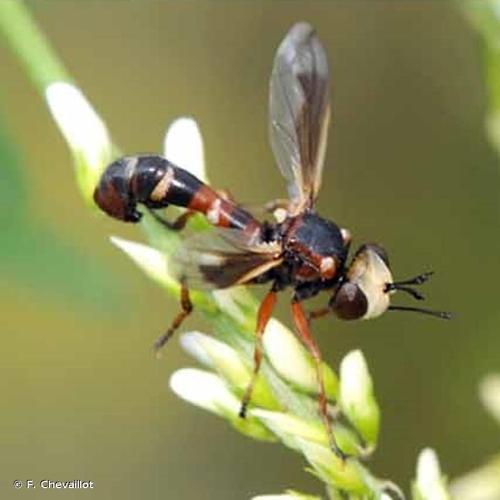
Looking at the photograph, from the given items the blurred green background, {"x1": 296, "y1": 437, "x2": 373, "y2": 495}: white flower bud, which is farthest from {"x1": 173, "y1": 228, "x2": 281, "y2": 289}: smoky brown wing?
the blurred green background

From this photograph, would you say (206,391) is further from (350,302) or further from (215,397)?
(350,302)

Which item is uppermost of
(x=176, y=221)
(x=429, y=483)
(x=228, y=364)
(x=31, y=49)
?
(x=31, y=49)

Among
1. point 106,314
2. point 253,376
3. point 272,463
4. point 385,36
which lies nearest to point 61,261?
point 106,314

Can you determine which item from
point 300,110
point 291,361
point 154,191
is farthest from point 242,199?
point 291,361

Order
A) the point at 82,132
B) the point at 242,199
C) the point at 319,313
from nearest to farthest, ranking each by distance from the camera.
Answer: the point at 82,132 → the point at 319,313 → the point at 242,199

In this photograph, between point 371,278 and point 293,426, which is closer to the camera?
point 293,426

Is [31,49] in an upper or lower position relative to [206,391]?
upper

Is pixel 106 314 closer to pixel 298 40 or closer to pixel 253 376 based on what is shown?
pixel 298 40

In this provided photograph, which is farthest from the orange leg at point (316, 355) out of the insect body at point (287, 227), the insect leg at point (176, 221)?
the insect leg at point (176, 221)

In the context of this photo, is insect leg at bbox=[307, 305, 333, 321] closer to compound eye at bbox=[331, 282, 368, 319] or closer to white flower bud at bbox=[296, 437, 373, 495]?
compound eye at bbox=[331, 282, 368, 319]
